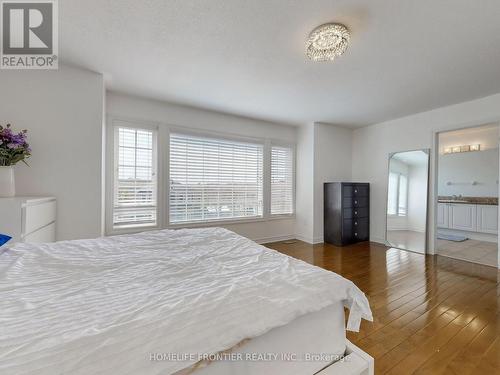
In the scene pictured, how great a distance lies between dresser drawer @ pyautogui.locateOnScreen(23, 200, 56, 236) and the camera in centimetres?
182

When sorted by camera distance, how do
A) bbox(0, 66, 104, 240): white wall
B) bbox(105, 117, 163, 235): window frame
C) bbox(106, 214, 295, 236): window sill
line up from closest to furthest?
bbox(0, 66, 104, 240): white wall
bbox(105, 117, 163, 235): window frame
bbox(106, 214, 295, 236): window sill

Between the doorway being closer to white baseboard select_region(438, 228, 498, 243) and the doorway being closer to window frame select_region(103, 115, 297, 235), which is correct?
white baseboard select_region(438, 228, 498, 243)

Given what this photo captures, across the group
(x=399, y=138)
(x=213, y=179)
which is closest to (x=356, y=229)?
(x=399, y=138)

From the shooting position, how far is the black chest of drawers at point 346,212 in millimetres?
4332

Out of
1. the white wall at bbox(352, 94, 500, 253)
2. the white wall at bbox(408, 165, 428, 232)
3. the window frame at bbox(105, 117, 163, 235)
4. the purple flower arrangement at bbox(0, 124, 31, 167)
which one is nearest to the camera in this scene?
the purple flower arrangement at bbox(0, 124, 31, 167)

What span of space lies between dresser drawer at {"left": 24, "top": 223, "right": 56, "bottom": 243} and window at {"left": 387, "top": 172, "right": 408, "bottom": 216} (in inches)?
210

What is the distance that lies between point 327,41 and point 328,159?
3077mm

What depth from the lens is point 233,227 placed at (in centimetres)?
422

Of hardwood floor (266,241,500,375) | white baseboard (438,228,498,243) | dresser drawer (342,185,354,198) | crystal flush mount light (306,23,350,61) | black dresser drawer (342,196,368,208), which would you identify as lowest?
hardwood floor (266,241,500,375)

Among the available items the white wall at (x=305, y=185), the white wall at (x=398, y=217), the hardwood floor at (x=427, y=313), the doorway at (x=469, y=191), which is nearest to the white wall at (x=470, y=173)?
the doorway at (x=469, y=191)

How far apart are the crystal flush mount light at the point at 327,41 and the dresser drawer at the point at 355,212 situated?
10.1 ft

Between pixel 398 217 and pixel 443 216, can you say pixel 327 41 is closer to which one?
pixel 398 217

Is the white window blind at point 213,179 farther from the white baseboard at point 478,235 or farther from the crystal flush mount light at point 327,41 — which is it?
the white baseboard at point 478,235

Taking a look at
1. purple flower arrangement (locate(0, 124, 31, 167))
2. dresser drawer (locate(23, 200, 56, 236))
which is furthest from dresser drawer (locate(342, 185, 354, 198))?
purple flower arrangement (locate(0, 124, 31, 167))
